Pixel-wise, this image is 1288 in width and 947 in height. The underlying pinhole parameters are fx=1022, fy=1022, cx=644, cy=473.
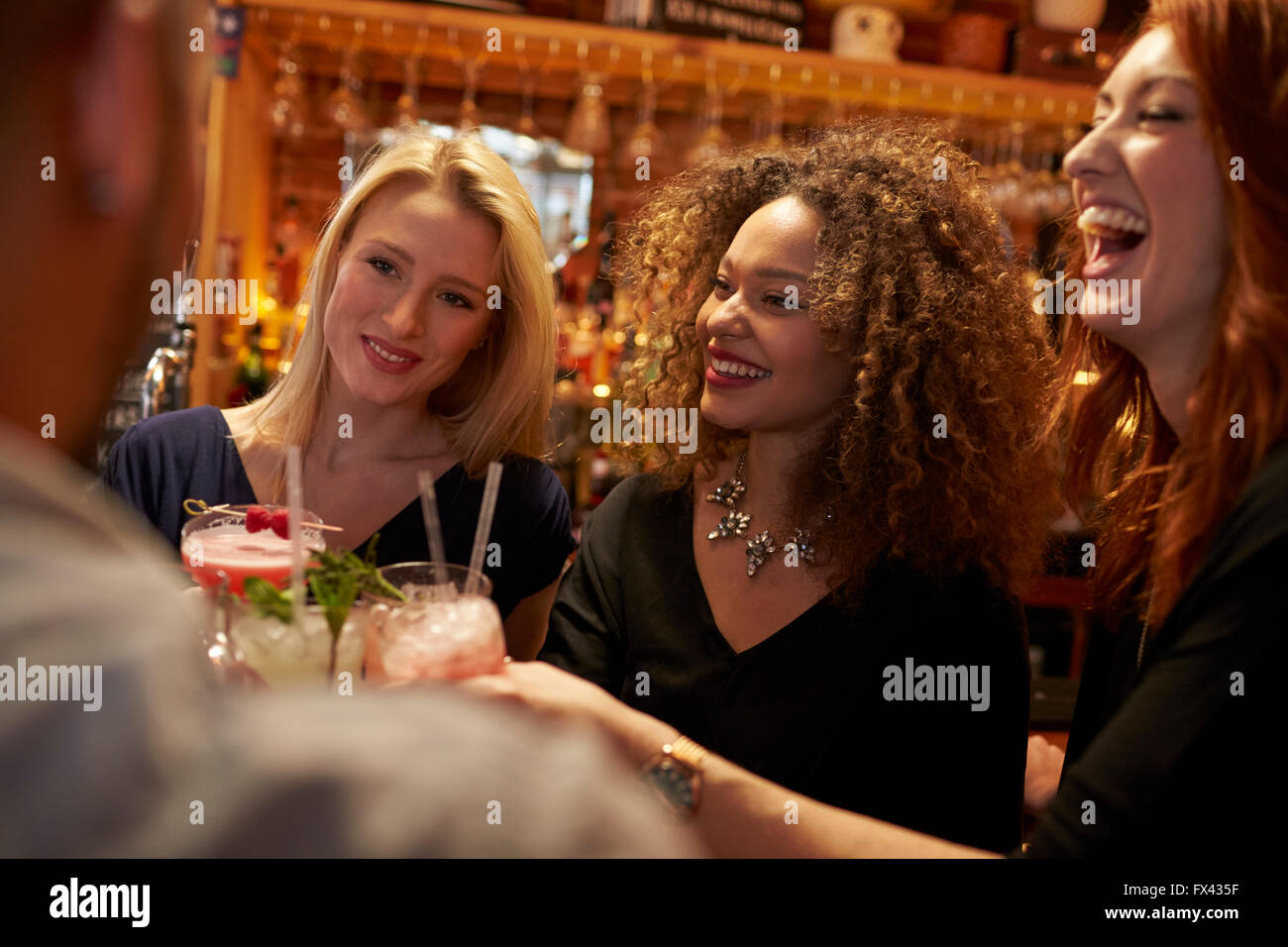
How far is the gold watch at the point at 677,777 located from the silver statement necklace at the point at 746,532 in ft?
1.84

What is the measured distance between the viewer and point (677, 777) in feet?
3.58

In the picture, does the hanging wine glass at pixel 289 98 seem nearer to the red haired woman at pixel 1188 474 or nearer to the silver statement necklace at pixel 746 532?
the silver statement necklace at pixel 746 532

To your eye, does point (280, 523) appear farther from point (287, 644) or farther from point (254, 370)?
point (254, 370)

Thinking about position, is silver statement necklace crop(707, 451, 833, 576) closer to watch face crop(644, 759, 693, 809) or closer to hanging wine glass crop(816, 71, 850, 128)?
watch face crop(644, 759, 693, 809)

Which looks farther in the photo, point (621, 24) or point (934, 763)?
point (621, 24)

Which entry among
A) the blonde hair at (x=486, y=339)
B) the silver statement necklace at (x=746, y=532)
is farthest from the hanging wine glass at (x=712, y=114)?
the silver statement necklace at (x=746, y=532)

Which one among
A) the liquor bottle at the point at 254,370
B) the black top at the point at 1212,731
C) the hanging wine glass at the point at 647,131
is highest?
the hanging wine glass at the point at 647,131

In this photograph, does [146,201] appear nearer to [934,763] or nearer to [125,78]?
[125,78]

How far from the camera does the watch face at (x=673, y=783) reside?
3.56 ft

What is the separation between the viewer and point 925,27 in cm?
457

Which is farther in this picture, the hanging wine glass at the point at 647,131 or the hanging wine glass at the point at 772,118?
the hanging wine glass at the point at 772,118

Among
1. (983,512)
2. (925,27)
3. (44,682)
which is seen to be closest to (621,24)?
(925,27)

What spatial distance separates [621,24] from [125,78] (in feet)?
12.1

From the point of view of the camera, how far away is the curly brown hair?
1611 mm
